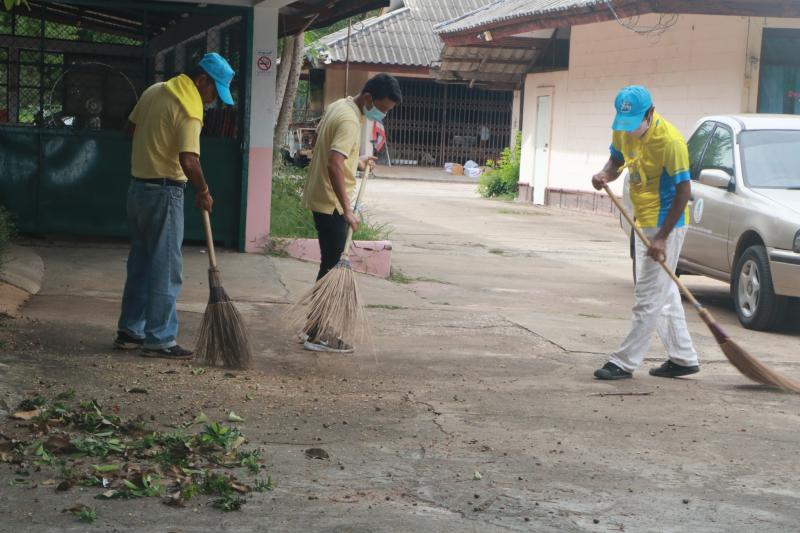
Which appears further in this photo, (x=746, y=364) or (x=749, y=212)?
(x=749, y=212)

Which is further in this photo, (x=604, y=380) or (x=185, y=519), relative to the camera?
(x=604, y=380)

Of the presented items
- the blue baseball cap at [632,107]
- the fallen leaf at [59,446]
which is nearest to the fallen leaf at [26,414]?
the fallen leaf at [59,446]

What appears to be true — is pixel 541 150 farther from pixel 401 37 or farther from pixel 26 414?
pixel 26 414

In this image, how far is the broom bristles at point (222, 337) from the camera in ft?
21.4

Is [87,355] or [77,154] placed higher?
[77,154]

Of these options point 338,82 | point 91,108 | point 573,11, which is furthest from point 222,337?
point 338,82

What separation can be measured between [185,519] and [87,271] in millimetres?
5919

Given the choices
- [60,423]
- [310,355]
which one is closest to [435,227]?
[310,355]

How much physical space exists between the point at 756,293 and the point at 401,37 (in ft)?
82.3

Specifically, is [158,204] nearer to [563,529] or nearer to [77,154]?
[563,529]

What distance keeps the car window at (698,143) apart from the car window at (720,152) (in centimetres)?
8

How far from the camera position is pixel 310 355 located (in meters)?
7.10

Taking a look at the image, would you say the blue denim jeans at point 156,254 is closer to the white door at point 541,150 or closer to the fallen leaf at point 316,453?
the fallen leaf at point 316,453

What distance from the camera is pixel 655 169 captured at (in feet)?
22.2
